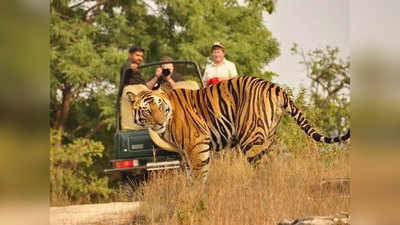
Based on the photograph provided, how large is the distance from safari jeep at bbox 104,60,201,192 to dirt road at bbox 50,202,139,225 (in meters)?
0.18

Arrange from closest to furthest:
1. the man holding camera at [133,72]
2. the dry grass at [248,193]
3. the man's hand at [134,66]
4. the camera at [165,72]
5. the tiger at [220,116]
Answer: the dry grass at [248,193], the tiger at [220,116], the man holding camera at [133,72], the camera at [165,72], the man's hand at [134,66]

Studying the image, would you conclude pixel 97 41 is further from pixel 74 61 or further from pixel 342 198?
pixel 342 198

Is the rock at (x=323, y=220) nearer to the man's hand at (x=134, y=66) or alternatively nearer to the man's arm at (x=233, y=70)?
the man's arm at (x=233, y=70)

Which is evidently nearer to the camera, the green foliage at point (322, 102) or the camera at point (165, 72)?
the green foliage at point (322, 102)

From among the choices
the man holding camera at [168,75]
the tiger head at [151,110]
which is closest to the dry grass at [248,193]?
the tiger head at [151,110]

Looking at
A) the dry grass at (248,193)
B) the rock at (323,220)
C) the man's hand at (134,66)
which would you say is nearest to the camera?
the rock at (323,220)

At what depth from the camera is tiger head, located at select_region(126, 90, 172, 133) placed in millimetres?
6121

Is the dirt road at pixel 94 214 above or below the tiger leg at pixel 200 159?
below

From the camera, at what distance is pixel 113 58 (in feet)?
22.7

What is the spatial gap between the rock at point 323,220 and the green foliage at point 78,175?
1.63 m

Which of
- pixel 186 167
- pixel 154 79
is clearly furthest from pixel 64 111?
pixel 186 167

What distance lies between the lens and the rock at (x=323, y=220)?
18.9 feet

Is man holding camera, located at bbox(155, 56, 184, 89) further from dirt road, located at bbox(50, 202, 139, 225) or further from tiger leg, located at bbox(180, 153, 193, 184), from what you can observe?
dirt road, located at bbox(50, 202, 139, 225)
